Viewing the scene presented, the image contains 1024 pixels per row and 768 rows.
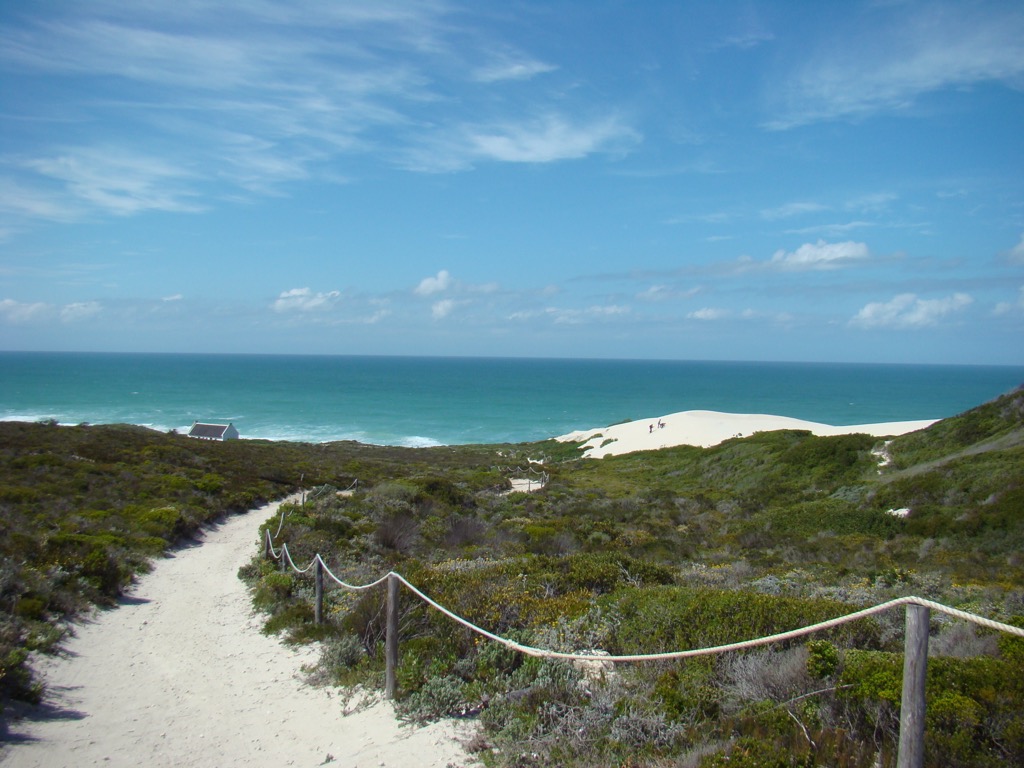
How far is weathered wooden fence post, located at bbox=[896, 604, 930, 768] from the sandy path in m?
3.03

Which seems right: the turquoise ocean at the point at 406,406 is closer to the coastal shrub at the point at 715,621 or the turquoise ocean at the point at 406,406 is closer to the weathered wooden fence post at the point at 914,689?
the coastal shrub at the point at 715,621

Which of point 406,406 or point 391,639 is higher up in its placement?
point 391,639

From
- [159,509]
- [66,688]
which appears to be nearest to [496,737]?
[66,688]

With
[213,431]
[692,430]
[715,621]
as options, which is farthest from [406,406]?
[715,621]

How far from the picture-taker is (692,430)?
50.2 meters

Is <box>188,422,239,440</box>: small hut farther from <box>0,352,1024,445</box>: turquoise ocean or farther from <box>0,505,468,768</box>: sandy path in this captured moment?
<box>0,505,468,768</box>: sandy path

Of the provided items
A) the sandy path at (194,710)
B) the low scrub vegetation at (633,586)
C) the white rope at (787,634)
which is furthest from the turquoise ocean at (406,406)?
the white rope at (787,634)

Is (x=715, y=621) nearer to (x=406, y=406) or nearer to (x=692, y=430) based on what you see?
(x=692, y=430)

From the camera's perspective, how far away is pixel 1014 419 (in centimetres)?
2264

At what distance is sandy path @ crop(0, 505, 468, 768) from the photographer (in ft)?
16.5

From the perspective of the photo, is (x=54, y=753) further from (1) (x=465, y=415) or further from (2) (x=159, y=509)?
(1) (x=465, y=415)

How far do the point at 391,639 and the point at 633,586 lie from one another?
10.9 ft

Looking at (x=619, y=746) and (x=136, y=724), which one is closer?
(x=619, y=746)

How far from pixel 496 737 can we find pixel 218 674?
3.93 metres
